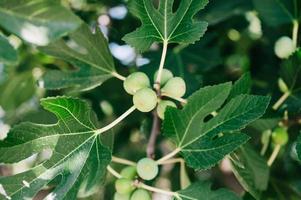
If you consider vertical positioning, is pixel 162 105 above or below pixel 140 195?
above

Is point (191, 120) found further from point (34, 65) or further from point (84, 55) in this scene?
point (34, 65)

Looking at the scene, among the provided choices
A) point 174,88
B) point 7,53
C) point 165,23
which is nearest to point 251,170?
point 174,88

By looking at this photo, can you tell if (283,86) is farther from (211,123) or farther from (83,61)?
(83,61)

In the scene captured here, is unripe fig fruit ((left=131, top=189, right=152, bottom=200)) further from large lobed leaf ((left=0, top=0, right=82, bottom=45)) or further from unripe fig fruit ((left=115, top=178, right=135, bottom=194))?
large lobed leaf ((left=0, top=0, right=82, bottom=45))

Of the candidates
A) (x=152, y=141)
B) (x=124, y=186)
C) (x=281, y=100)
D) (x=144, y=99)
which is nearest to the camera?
(x=144, y=99)

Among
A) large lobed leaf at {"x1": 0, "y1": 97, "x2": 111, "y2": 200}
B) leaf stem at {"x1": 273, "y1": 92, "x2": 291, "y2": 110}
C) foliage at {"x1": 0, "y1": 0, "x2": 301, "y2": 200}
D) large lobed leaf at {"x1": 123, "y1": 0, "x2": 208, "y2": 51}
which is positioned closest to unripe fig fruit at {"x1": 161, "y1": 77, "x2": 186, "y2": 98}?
foliage at {"x1": 0, "y1": 0, "x2": 301, "y2": 200}

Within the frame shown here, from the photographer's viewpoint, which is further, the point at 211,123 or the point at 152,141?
the point at 152,141
